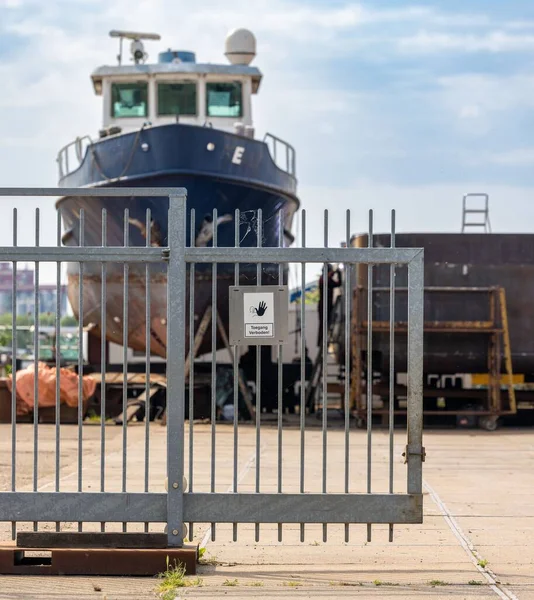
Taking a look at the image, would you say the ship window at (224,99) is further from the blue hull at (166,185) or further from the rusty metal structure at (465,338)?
the rusty metal structure at (465,338)

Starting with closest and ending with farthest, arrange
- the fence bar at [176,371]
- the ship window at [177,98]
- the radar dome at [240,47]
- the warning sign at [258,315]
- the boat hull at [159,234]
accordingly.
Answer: the fence bar at [176,371], the warning sign at [258,315], the boat hull at [159,234], the ship window at [177,98], the radar dome at [240,47]

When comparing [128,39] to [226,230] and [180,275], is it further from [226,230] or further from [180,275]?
[180,275]

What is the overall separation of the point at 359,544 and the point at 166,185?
1312 cm

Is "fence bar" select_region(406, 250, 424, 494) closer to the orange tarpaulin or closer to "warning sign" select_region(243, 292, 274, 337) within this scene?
"warning sign" select_region(243, 292, 274, 337)

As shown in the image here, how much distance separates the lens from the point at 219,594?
5.51 metres

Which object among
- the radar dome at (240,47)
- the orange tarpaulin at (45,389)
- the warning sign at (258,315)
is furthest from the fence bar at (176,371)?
the radar dome at (240,47)

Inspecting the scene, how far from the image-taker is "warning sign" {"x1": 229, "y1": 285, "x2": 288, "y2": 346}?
6305 mm

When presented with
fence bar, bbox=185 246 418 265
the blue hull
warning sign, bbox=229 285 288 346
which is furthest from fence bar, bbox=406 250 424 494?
the blue hull

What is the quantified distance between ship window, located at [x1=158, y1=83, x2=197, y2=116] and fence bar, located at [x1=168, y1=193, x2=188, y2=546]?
55.7 ft

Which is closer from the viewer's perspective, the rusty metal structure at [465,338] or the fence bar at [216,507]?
the fence bar at [216,507]

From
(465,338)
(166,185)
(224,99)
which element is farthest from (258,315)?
(224,99)

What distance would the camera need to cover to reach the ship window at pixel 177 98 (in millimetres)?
22797

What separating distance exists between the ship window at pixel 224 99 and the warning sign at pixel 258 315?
55.6 feet

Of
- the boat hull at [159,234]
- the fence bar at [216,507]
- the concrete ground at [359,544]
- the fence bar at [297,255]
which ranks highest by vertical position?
the boat hull at [159,234]
